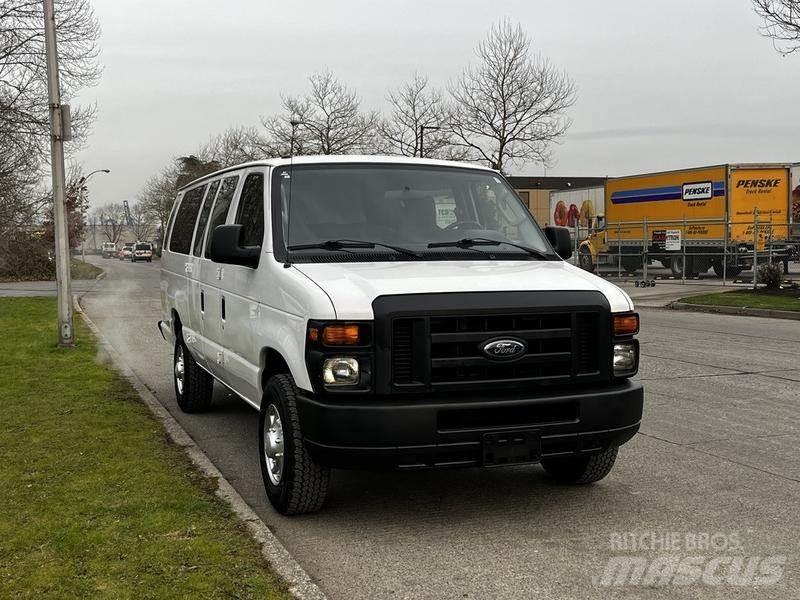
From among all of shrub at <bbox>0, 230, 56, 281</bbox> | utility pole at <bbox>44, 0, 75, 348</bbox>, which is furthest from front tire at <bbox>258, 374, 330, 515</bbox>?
shrub at <bbox>0, 230, 56, 281</bbox>

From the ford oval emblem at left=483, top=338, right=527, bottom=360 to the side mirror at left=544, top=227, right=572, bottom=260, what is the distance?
1.52m

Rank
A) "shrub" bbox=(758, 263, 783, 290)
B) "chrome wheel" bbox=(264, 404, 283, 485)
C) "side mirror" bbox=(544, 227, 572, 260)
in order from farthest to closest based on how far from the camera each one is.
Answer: "shrub" bbox=(758, 263, 783, 290), "side mirror" bbox=(544, 227, 572, 260), "chrome wheel" bbox=(264, 404, 283, 485)

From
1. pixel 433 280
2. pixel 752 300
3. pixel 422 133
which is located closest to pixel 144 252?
pixel 422 133

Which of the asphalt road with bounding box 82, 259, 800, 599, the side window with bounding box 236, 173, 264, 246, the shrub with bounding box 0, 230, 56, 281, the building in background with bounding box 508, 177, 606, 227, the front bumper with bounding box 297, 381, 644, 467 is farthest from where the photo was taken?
the building in background with bounding box 508, 177, 606, 227

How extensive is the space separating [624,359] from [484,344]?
0.90 m

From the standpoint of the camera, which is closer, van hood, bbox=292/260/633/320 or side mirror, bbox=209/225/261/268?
van hood, bbox=292/260/633/320

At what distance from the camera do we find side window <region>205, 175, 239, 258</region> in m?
6.40

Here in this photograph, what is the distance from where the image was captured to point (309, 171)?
5.58 m

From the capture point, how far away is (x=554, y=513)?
4.80m

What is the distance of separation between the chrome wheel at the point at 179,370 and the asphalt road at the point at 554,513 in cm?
26

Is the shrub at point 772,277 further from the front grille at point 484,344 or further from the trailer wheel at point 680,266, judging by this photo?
the front grille at point 484,344

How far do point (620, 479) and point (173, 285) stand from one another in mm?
4749

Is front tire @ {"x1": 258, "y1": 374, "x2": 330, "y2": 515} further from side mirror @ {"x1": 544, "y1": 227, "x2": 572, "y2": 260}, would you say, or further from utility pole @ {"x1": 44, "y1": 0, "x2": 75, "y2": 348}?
utility pole @ {"x1": 44, "y1": 0, "x2": 75, "y2": 348}

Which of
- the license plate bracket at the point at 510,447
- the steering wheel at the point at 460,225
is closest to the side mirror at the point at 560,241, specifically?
the steering wheel at the point at 460,225
